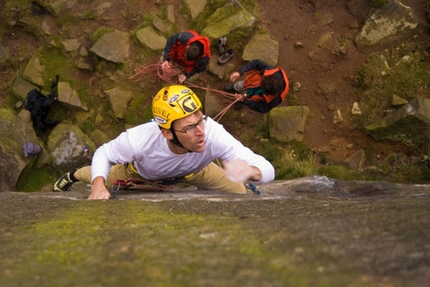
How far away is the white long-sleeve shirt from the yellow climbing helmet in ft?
0.97

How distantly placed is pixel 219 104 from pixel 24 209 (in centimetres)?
540

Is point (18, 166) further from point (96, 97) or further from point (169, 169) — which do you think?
point (169, 169)

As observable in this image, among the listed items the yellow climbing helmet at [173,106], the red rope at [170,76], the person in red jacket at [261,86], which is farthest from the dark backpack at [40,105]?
the yellow climbing helmet at [173,106]

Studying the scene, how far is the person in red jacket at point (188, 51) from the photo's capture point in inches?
251

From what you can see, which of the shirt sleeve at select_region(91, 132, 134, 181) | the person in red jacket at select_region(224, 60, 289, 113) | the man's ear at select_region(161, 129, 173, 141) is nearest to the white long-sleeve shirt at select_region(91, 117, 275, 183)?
the shirt sleeve at select_region(91, 132, 134, 181)

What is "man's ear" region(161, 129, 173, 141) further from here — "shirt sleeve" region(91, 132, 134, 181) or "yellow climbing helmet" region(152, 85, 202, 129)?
"shirt sleeve" region(91, 132, 134, 181)

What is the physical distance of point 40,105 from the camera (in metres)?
7.79

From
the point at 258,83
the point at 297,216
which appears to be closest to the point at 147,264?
the point at 297,216

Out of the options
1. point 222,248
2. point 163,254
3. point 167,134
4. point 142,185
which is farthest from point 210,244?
point 142,185

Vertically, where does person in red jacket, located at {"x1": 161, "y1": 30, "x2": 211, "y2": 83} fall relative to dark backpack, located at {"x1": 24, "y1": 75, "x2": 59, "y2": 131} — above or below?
above

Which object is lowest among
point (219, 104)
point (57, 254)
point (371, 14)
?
point (57, 254)

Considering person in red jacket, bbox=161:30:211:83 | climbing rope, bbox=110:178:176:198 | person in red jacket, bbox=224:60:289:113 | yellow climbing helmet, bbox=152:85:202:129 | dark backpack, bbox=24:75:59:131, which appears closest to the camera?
yellow climbing helmet, bbox=152:85:202:129

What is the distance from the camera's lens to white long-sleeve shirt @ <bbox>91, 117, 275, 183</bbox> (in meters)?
3.75

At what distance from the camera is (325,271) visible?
1385 millimetres
